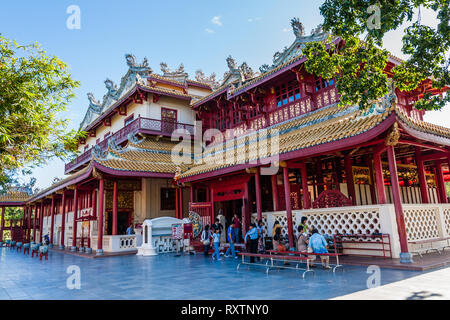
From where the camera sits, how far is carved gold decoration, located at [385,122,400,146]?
24.9ft

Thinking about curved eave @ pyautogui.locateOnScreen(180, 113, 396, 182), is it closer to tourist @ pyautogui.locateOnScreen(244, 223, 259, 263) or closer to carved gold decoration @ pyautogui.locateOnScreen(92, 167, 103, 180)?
tourist @ pyautogui.locateOnScreen(244, 223, 259, 263)

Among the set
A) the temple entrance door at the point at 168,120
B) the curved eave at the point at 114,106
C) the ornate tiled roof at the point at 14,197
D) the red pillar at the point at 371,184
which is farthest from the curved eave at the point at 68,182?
the red pillar at the point at 371,184

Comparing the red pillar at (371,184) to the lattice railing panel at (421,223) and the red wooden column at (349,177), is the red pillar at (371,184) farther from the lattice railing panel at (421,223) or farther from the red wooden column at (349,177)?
the lattice railing panel at (421,223)

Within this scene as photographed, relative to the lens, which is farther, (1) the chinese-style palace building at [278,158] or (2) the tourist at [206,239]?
(2) the tourist at [206,239]

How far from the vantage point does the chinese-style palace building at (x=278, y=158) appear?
862 centimetres

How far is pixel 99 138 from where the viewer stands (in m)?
24.1

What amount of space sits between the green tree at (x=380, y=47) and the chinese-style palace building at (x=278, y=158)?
28.3 inches

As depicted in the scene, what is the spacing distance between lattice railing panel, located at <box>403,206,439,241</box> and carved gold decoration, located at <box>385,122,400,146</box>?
6.59 feet

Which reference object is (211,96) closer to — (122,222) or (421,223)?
(122,222)

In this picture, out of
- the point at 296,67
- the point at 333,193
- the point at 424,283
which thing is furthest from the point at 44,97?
the point at 424,283

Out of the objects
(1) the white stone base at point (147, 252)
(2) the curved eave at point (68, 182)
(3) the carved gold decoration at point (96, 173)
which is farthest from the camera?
(2) the curved eave at point (68, 182)

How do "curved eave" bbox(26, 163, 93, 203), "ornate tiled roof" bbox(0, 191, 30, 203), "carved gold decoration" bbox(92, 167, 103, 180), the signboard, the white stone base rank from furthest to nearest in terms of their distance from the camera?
"ornate tiled roof" bbox(0, 191, 30, 203) < "curved eave" bbox(26, 163, 93, 203) < "carved gold decoration" bbox(92, 167, 103, 180) < the signboard < the white stone base

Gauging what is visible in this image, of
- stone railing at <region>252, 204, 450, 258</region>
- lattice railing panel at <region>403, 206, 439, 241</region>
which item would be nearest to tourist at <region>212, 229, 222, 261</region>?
stone railing at <region>252, 204, 450, 258</region>
